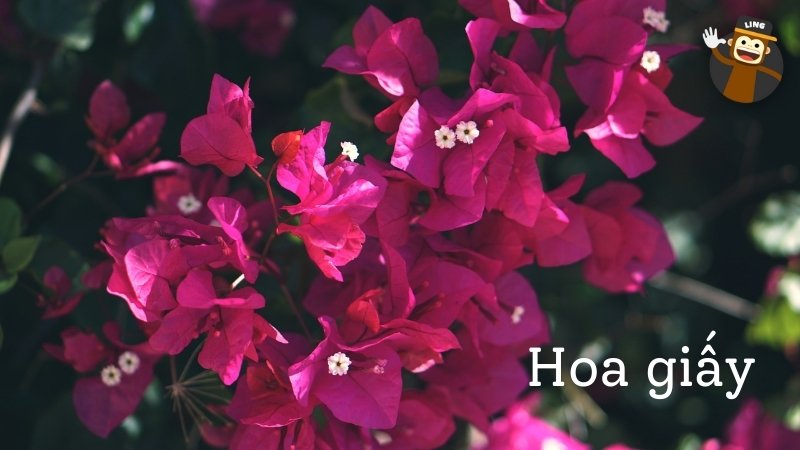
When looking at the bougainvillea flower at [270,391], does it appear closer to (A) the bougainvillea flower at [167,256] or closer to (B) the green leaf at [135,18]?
(A) the bougainvillea flower at [167,256]

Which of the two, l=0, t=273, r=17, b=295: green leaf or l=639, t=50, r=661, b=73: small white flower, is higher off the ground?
l=639, t=50, r=661, b=73: small white flower

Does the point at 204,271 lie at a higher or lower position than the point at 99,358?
higher

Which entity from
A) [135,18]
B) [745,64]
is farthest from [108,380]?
[745,64]

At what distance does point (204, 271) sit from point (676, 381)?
0.93 metres

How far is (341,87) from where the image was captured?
1.12 meters

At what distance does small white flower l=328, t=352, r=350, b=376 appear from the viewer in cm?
87

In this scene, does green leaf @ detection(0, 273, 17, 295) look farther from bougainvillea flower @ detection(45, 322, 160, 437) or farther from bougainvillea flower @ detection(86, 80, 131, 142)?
bougainvillea flower @ detection(86, 80, 131, 142)

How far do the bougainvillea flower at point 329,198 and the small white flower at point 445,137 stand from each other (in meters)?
0.08

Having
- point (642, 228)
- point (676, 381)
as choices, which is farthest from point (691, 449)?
point (642, 228)

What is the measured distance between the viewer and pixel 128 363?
1.00m

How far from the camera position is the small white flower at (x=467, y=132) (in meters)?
0.91

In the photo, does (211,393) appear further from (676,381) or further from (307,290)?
(676,381)

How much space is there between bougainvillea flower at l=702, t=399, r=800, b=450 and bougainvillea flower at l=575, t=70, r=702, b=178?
53cm

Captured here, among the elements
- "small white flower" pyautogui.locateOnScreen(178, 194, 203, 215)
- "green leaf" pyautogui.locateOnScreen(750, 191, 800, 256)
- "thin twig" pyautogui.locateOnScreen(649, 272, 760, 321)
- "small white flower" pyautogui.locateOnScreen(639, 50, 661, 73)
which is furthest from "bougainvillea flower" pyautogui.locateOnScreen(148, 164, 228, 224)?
"green leaf" pyautogui.locateOnScreen(750, 191, 800, 256)
